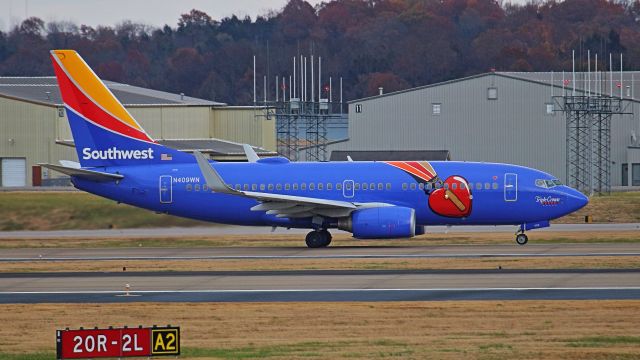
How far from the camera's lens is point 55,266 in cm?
4025

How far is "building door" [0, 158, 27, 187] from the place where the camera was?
8831cm

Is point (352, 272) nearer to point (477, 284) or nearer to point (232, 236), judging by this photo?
point (477, 284)

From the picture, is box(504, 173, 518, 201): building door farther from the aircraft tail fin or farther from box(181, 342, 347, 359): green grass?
box(181, 342, 347, 359): green grass

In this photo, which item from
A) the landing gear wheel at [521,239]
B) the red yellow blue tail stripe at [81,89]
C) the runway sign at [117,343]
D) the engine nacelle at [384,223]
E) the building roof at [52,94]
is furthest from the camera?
the building roof at [52,94]

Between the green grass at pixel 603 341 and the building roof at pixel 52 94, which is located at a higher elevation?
the building roof at pixel 52 94

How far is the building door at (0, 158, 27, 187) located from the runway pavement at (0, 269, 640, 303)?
5202 centimetres

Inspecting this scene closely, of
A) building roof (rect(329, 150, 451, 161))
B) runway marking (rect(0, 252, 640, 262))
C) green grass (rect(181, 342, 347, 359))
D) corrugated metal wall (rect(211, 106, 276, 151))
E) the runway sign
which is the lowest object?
green grass (rect(181, 342, 347, 359))

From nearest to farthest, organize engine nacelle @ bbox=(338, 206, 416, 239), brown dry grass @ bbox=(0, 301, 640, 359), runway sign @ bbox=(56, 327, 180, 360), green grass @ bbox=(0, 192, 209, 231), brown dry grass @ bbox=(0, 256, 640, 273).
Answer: runway sign @ bbox=(56, 327, 180, 360)
brown dry grass @ bbox=(0, 301, 640, 359)
brown dry grass @ bbox=(0, 256, 640, 273)
engine nacelle @ bbox=(338, 206, 416, 239)
green grass @ bbox=(0, 192, 209, 231)

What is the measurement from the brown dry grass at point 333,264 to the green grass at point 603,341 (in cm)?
1231

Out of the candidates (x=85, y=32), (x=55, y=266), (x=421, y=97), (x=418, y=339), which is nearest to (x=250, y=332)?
(x=418, y=339)

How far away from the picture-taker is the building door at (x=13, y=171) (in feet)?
290

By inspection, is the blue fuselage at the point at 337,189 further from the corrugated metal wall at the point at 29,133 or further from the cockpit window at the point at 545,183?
the corrugated metal wall at the point at 29,133

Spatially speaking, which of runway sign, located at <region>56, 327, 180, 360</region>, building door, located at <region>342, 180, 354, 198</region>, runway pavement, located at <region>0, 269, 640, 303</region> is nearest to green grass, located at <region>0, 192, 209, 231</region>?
building door, located at <region>342, 180, 354, 198</region>

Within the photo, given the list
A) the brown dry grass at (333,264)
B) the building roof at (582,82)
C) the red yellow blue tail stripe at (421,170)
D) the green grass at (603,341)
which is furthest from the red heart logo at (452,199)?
the building roof at (582,82)
